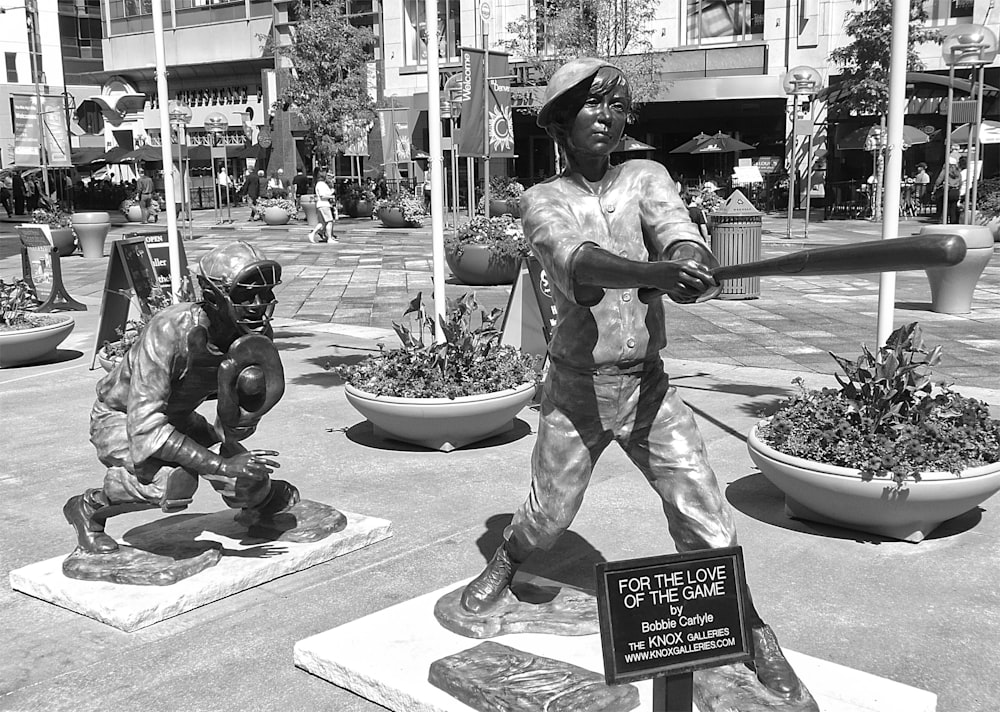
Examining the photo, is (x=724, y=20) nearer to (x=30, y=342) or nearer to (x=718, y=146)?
(x=718, y=146)

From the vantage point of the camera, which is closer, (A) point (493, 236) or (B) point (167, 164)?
(B) point (167, 164)

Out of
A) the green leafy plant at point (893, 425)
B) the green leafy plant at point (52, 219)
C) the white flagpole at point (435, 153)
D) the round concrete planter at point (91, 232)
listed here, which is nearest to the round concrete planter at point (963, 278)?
the white flagpole at point (435, 153)

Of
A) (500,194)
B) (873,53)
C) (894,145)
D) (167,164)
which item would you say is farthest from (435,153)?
(873,53)

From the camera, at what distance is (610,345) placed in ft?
12.1

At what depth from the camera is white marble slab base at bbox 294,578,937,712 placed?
3.54m

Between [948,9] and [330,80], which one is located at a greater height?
[948,9]

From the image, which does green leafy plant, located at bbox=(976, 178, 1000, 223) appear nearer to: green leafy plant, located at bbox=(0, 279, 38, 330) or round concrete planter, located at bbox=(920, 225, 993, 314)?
round concrete planter, located at bbox=(920, 225, 993, 314)

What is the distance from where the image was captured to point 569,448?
383 centimetres

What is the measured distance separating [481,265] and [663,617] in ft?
46.9

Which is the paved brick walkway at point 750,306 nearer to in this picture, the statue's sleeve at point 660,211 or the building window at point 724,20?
the statue's sleeve at point 660,211

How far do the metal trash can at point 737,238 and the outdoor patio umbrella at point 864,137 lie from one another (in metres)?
17.2

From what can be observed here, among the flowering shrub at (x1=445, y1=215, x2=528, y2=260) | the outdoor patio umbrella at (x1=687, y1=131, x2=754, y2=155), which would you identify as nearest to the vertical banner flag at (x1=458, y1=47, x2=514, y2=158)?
the flowering shrub at (x1=445, y1=215, x2=528, y2=260)

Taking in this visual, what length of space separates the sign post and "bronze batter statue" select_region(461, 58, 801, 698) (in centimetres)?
105

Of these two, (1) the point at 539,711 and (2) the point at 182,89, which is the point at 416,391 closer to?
(1) the point at 539,711
